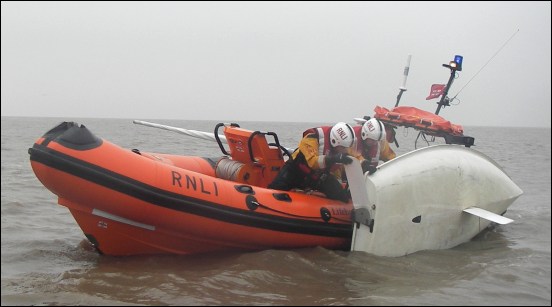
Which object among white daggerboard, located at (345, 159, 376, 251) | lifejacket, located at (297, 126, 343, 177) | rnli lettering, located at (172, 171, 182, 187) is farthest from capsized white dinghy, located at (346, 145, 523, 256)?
rnli lettering, located at (172, 171, 182, 187)

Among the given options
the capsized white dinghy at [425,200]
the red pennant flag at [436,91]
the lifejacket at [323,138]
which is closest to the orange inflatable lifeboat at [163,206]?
the capsized white dinghy at [425,200]

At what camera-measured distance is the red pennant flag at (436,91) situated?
8.12 metres

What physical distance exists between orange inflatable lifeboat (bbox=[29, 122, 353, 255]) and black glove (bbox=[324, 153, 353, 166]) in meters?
0.45

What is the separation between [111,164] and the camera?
183 inches

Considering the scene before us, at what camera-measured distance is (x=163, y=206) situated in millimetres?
4781

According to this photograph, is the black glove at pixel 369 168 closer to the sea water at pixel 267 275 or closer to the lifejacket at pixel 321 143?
the lifejacket at pixel 321 143

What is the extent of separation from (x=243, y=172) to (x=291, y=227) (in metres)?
1.14

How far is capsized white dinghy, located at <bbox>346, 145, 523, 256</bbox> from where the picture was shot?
5.41 m

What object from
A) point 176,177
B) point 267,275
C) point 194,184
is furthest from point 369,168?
point 176,177

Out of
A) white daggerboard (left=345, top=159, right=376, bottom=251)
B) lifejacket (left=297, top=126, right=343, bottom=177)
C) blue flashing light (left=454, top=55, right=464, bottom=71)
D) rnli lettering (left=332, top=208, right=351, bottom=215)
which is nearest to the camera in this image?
white daggerboard (left=345, top=159, right=376, bottom=251)

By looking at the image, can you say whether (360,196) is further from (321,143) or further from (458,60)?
(458,60)

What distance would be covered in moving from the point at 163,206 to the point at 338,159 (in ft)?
5.72

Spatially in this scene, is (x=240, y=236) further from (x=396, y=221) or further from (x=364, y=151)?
(x=364, y=151)

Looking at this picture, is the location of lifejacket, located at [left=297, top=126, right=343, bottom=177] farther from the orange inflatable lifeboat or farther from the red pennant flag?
the red pennant flag
